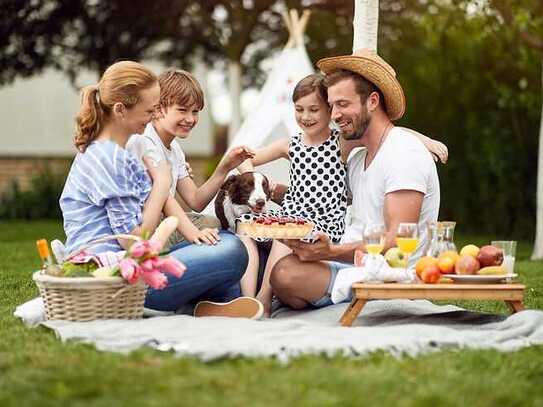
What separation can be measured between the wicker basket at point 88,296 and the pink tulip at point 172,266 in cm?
15

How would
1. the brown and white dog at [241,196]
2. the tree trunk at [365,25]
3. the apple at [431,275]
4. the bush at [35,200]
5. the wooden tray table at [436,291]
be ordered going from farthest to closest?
the bush at [35,200]
the tree trunk at [365,25]
the brown and white dog at [241,196]
the apple at [431,275]
the wooden tray table at [436,291]

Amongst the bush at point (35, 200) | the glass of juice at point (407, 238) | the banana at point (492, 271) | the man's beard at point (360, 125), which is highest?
the man's beard at point (360, 125)

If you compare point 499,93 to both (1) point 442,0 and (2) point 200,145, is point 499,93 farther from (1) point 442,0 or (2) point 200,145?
(2) point 200,145

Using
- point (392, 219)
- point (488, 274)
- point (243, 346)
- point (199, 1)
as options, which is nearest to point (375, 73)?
point (392, 219)

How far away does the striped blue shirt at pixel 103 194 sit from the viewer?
4.77 metres

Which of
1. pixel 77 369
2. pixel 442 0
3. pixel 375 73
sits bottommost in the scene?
pixel 77 369

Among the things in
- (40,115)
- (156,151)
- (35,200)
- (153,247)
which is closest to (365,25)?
(156,151)

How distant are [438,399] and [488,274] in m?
1.33

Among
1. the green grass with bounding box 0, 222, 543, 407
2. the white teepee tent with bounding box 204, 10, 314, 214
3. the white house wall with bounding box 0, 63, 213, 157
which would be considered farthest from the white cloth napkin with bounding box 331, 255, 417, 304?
the white house wall with bounding box 0, 63, 213, 157

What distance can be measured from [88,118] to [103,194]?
0.38 meters

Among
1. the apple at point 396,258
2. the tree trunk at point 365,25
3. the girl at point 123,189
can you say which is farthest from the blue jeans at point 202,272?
the tree trunk at point 365,25

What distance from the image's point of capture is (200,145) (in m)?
18.9

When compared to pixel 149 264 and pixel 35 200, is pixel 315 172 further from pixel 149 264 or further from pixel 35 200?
pixel 35 200

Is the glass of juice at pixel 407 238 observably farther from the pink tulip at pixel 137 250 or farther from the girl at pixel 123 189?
the pink tulip at pixel 137 250
